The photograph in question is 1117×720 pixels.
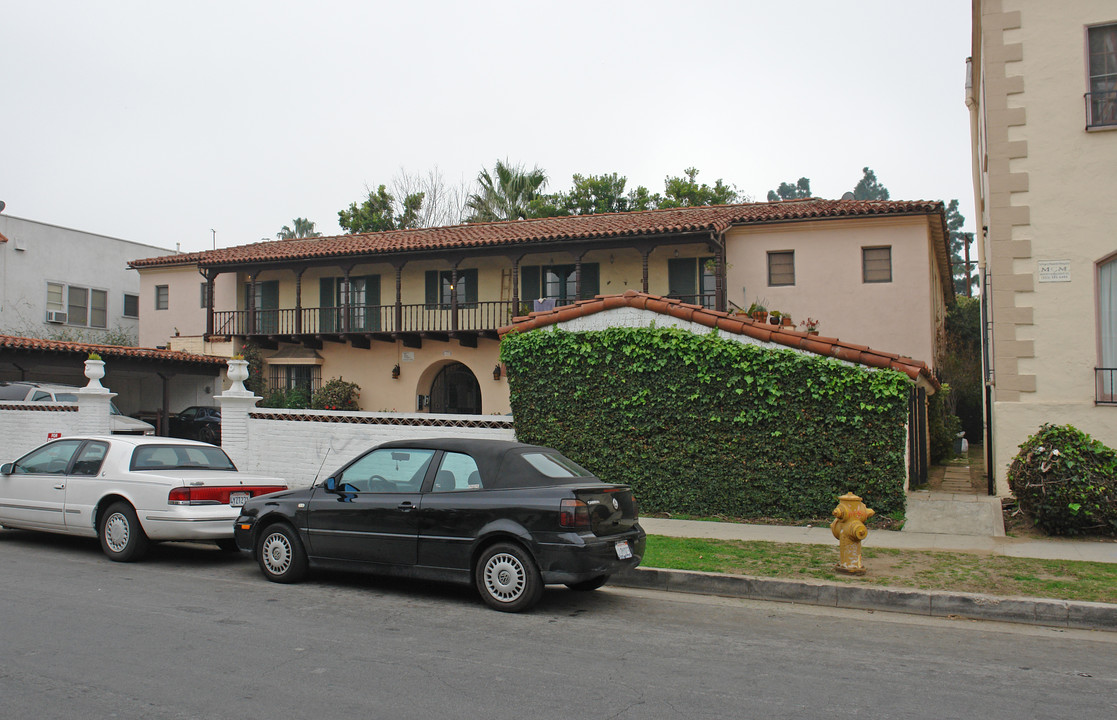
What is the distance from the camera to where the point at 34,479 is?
10023 millimetres

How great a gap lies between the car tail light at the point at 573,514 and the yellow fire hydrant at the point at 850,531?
2693 millimetres

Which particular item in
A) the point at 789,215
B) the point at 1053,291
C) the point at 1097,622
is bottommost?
the point at 1097,622

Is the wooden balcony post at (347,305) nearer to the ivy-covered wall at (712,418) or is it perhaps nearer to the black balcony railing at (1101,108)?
the ivy-covered wall at (712,418)

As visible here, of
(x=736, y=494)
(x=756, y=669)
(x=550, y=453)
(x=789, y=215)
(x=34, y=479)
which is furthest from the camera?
(x=789, y=215)

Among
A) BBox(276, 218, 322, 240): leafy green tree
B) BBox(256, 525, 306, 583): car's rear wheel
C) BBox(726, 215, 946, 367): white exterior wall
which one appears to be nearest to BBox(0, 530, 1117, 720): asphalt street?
BBox(256, 525, 306, 583): car's rear wheel

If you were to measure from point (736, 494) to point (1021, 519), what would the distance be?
3.53 metres

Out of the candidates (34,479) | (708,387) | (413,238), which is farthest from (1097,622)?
(413,238)

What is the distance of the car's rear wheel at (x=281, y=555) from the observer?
808 cm

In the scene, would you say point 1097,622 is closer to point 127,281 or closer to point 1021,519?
point 1021,519

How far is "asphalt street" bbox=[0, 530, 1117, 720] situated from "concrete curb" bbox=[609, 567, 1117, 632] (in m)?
0.17

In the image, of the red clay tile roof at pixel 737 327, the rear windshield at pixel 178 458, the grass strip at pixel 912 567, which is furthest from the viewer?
the red clay tile roof at pixel 737 327

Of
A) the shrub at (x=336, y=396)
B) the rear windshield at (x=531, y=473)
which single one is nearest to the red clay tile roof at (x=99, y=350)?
the shrub at (x=336, y=396)

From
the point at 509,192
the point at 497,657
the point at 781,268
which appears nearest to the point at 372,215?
the point at 509,192

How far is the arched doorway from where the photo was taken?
1057 inches
